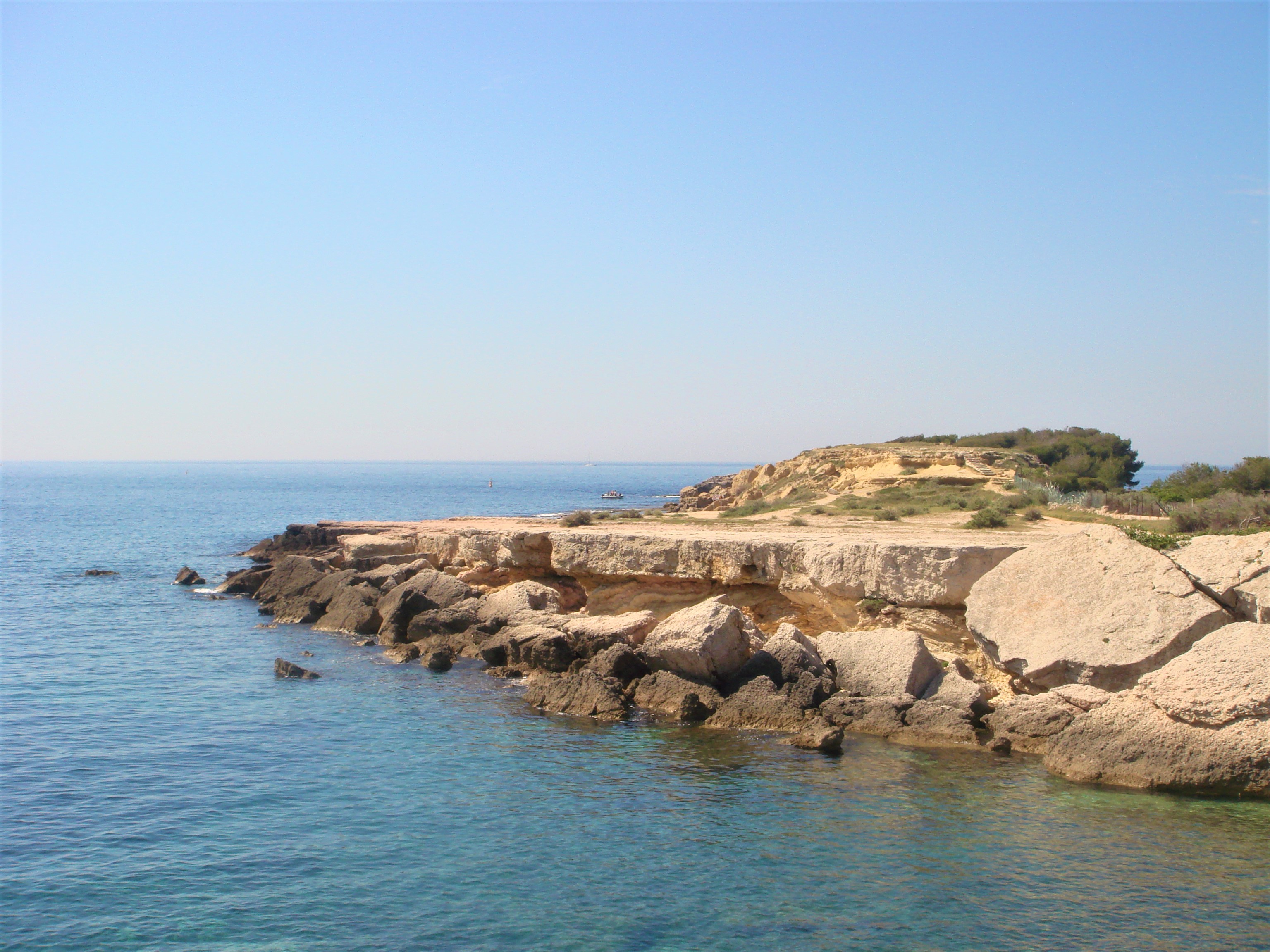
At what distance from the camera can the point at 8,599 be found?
30.4 meters

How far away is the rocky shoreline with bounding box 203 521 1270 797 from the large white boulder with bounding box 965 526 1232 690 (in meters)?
0.03

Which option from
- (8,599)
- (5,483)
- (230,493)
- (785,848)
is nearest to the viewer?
(785,848)

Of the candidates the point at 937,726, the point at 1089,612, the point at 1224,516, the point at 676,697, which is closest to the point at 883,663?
the point at 937,726

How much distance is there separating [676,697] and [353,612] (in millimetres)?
12589

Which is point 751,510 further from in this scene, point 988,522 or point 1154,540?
point 1154,540

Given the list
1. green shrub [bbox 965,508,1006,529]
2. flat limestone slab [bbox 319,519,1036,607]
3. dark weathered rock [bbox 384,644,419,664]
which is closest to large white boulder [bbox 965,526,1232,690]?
flat limestone slab [bbox 319,519,1036,607]

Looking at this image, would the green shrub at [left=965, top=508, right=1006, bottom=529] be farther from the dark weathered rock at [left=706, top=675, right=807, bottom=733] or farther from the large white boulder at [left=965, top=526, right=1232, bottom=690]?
the dark weathered rock at [left=706, top=675, right=807, bottom=733]

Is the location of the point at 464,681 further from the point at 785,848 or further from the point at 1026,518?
the point at 1026,518

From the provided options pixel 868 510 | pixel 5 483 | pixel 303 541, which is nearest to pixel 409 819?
pixel 868 510

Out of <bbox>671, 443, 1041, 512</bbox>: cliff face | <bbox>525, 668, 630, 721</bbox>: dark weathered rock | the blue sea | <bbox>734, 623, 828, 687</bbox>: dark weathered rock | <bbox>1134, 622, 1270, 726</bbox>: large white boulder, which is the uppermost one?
<bbox>671, 443, 1041, 512</bbox>: cliff face

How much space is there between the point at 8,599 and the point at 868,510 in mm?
29288

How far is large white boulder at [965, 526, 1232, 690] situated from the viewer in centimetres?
1312

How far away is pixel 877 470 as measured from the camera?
36.6 meters

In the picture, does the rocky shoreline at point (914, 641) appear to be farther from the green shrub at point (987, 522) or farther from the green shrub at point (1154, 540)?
the green shrub at point (987, 522)
